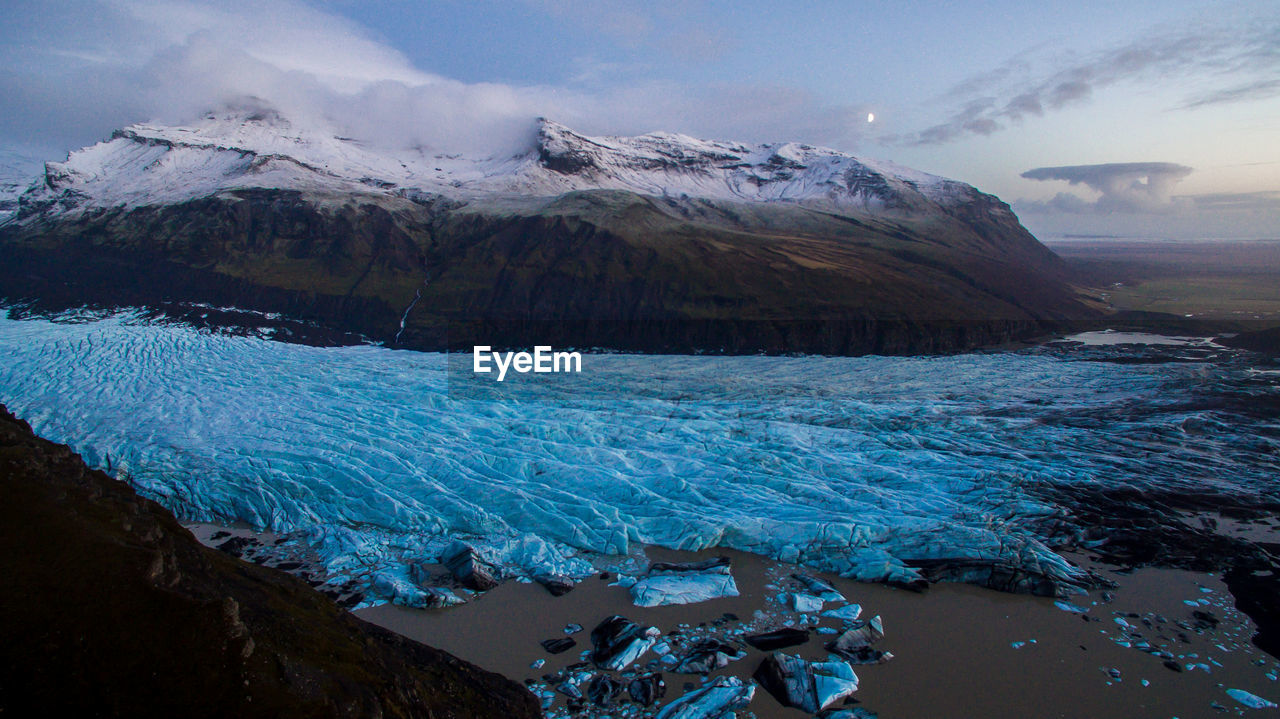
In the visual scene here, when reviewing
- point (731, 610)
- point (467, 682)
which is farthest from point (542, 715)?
point (731, 610)

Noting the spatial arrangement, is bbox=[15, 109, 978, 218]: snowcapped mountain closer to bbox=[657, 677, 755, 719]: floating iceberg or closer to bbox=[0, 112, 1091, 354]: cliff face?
bbox=[0, 112, 1091, 354]: cliff face

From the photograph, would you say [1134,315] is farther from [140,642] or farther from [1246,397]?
[140,642]

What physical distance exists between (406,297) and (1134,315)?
42385mm

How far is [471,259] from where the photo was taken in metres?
39.1

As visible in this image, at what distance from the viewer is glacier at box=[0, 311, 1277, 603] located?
9867mm

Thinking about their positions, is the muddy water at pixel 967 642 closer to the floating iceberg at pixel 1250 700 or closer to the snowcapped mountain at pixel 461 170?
the floating iceberg at pixel 1250 700

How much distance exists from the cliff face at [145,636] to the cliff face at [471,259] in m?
25.2

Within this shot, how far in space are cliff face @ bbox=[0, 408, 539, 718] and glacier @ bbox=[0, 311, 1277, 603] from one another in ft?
11.7

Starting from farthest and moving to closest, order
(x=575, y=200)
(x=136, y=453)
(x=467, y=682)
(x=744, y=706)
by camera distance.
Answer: (x=575, y=200) → (x=136, y=453) → (x=744, y=706) → (x=467, y=682)

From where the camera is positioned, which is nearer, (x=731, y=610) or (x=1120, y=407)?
(x=731, y=610)

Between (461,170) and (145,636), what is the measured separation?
66.4 meters

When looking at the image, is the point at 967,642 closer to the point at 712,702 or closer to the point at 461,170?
the point at 712,702

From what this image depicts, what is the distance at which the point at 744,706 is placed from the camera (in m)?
5.96

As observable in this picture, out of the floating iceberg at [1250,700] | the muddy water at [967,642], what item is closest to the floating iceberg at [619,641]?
the muddy water at [967,642]
